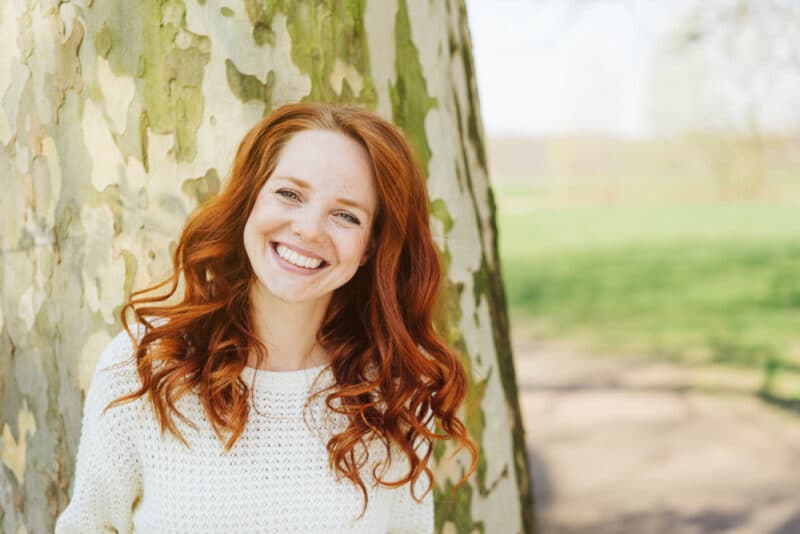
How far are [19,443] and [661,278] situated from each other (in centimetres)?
1191

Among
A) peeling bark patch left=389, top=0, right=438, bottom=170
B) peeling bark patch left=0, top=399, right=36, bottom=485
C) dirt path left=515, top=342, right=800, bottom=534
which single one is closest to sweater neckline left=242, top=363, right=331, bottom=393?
peeling bark patch left=389, top=0, right=438, bottom=170

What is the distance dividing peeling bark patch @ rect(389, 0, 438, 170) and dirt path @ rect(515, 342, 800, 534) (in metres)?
3.50

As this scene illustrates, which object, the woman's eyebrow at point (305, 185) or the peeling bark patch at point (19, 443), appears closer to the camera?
the woman's eyebrow at point (305, 185)

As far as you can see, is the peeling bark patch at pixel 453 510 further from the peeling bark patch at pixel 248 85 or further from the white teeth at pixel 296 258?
the peeling bark patch at pixel 248 85

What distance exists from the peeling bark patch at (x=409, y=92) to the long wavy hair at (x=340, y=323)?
34cm

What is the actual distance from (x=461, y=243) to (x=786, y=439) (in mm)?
5080

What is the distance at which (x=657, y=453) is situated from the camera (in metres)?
6.18

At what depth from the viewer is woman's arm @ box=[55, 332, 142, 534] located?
171 cm

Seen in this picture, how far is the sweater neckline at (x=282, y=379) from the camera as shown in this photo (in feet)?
5.99

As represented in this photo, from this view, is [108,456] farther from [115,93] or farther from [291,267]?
[115,93]

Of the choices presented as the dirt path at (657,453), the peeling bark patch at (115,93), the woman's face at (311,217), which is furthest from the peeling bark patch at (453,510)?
the dirt path at (657,453)

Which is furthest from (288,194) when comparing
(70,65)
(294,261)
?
(70,65)

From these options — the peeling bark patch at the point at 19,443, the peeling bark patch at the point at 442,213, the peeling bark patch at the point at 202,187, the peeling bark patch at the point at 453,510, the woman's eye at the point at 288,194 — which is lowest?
the peeling bark patch at the point at 453,510

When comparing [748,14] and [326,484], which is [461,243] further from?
[748,14]
